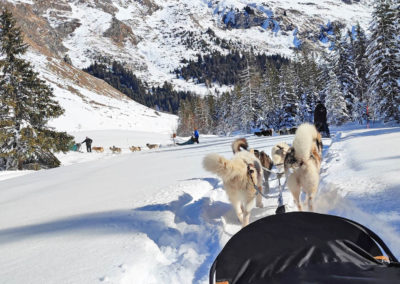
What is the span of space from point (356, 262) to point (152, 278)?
6.21ft

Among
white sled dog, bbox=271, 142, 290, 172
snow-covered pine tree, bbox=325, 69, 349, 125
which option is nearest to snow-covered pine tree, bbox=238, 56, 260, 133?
snow-covered pine tree, bbox=325, 69, 349, 125

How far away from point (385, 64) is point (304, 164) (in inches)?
906

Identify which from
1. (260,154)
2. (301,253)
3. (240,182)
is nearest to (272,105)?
(260,154)

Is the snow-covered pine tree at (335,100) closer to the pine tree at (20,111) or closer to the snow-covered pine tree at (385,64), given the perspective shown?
the snow-covered pine tree at (385,64)

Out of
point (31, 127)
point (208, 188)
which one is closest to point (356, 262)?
point (208, 188)

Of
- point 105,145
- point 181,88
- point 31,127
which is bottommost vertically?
point 105,145

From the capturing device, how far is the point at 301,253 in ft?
6.50

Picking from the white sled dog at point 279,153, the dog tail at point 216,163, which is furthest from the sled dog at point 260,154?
the dog tail at point 216,163

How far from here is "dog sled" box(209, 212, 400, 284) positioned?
182cm

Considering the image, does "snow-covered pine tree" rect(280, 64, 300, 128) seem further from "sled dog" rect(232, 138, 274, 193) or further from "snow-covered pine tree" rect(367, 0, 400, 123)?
"sled dog" rect(232, 138, 274, 193)

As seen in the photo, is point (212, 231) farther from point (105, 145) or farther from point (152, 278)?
point (105, 145)

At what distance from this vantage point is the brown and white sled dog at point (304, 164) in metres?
4.02

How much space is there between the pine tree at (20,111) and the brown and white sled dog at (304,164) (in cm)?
1823

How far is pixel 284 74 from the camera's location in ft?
145
